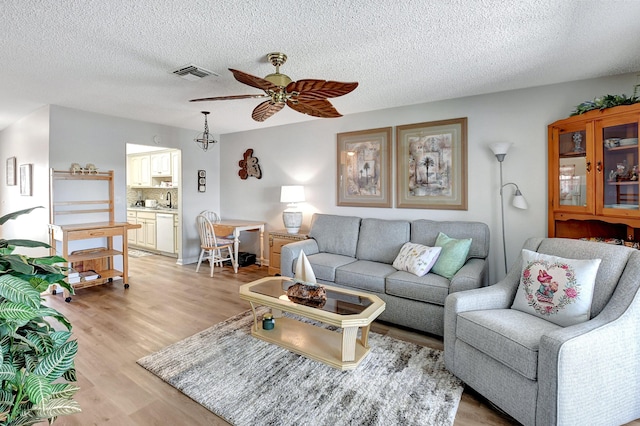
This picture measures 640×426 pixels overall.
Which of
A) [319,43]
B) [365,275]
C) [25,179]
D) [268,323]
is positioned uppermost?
[319,43]

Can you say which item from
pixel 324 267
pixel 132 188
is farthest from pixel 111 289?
pixel 132 188

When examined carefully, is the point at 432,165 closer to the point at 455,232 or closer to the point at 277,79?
the point at 455,232

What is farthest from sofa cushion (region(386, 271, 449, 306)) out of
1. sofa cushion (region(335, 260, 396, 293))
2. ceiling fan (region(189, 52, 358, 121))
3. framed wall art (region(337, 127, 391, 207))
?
ceiling fan (region(189, 52, 358, 121))

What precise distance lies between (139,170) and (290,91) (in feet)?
19.9

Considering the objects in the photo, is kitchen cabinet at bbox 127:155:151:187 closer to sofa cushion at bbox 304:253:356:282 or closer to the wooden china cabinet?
sofa cushion at bbox 304:253:356:282

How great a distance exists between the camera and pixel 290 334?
2.65 meters

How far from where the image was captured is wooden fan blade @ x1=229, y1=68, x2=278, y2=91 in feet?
6.36

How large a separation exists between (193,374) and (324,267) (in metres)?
1.66

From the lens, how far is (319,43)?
89.9 inches

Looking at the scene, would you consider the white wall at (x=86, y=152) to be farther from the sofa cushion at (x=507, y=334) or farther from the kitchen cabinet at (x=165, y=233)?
the sofa cushion at (x=507, y=334)

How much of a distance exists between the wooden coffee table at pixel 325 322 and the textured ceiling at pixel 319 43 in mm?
1894

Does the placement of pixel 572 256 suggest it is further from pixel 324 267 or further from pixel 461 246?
pixel 324 267

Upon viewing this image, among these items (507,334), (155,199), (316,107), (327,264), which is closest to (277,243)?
(327,264)

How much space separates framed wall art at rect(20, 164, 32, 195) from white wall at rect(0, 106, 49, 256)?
8 centimetres
